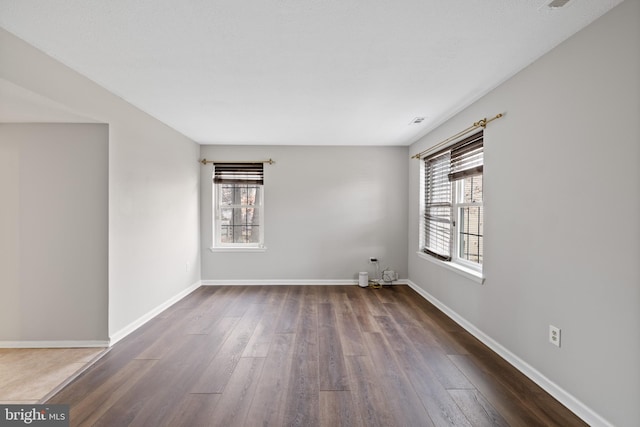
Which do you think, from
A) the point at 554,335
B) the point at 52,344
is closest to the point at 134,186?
the point at 52,344

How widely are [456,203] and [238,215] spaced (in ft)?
11.4

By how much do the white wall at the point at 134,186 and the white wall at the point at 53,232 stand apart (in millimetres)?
129

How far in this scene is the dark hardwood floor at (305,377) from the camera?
187 cm

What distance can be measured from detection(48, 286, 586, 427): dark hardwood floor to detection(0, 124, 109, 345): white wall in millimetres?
581

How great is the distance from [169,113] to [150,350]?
8.27ft

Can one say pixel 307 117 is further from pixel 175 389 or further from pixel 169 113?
pixel 175 389

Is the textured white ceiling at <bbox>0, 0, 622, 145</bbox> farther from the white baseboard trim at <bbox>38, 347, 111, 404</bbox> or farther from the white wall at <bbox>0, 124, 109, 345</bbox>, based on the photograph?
the white baseboard trim at <bbox>38, 347, 111, 404</bbox>

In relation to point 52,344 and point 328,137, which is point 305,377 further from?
point 328,137

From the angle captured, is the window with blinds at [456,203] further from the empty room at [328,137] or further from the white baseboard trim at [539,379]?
the white baseboard trim at [539,379]

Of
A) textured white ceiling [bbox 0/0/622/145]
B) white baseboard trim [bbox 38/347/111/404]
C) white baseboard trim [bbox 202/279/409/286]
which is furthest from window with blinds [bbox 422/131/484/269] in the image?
white baseboard trim [bbox 38/347/111/404]

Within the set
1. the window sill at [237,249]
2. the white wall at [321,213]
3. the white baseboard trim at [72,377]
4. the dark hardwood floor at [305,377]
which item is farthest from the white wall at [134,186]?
the white wall at [321,213]

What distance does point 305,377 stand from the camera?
230 cm

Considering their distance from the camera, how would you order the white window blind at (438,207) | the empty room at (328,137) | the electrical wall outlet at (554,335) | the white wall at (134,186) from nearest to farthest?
the empty room at (328,137) < the electrical wall outlet at (554,335) < the white wall at (134,186) < the white window blind at (438,207)

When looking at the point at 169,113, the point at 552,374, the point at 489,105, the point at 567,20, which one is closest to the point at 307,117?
the point at 169,113
